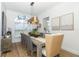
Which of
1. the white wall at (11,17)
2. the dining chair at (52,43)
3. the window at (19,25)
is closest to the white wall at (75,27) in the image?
the dining chair at (52,43)

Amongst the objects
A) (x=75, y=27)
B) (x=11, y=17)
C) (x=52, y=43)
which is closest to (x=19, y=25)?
(x=11, y=17)

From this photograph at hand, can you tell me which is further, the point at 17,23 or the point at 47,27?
the point at 17,23

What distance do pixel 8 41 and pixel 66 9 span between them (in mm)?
2752

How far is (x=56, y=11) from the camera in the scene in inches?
182

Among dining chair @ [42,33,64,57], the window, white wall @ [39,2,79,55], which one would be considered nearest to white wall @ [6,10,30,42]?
the window

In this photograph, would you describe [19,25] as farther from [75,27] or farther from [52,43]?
[52,43]

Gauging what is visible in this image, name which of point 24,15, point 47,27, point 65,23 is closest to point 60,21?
point 65,23

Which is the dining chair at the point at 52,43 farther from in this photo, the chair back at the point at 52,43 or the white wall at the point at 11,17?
the white wall at the point at 11,17

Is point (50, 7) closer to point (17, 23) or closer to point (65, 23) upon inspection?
point (65, 23)

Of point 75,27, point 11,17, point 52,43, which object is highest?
point 11,17

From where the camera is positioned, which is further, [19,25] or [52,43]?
[19,25]

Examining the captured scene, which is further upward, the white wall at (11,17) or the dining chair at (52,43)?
the white wall at (11,17)

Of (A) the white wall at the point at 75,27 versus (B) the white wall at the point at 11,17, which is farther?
(B) the white wall at the point at 11,17

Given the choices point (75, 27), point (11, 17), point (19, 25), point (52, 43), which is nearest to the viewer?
point (52, 43)
